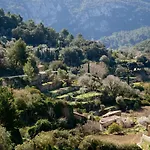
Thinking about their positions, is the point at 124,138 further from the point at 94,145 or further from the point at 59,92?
the point at 59,92

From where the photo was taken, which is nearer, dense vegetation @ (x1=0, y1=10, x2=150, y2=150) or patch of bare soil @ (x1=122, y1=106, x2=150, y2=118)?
dense vegetation @ (x1=0, y1=10, x2=150, y2=150)

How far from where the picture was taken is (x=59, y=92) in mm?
46312

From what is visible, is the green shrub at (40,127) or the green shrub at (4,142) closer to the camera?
the green shrub at (4,142)

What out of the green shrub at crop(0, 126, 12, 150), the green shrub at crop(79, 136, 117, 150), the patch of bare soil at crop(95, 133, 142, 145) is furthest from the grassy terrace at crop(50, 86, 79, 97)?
the green shrub at crop(0, 126, 12, 150)

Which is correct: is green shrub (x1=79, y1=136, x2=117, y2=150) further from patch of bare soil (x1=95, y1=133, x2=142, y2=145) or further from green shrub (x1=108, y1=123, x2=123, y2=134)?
green shrub (x1=108, y1=123, x2=123, y2=134)

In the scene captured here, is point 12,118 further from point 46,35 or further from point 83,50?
point 46,35

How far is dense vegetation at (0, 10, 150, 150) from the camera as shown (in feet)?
85.7

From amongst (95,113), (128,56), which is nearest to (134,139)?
(95,113)

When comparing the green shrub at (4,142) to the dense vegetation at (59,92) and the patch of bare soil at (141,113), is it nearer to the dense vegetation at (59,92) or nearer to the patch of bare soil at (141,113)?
the dense vegetation at (59,92)

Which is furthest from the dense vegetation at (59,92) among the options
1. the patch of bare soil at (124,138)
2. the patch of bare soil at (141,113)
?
the patch of bare soil at (124,138)

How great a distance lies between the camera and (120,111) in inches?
1702

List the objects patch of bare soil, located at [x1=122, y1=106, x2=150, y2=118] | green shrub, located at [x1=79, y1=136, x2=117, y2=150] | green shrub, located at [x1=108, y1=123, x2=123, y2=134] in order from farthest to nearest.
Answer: patch of bare soil, located at [x1=122, y1=106, x2=150, y2=118], green shrub, located at [x1=108, y1=123, x2=123, y2=134], green shrub, located at [x1=79, y1=136, x2=117, y2=150]

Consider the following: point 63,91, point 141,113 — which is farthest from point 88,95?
point 141,113

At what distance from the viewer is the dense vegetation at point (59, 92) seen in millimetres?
26125
